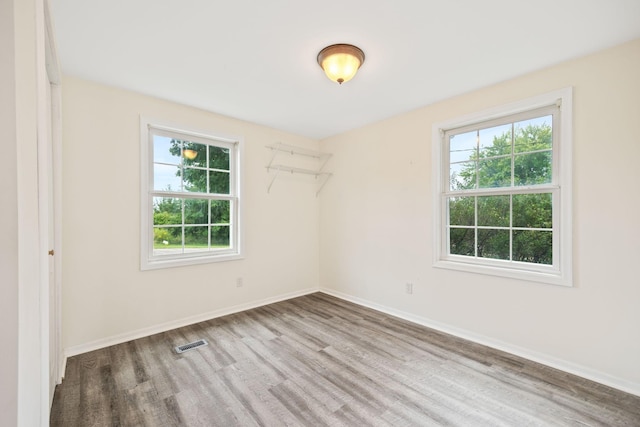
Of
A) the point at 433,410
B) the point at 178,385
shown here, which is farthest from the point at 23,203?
the point at 433,410

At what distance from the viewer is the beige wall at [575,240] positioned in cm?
202

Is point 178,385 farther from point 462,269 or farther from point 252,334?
point 462,269

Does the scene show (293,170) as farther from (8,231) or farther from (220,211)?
(8,231)

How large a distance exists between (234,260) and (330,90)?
2328 millimetres

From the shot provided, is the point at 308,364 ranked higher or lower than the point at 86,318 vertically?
lower

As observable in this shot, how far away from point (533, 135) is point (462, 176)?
2.28 ft

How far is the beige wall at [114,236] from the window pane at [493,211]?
278 cm

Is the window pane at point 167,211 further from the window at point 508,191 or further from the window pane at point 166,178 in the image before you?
the window at point 508,191

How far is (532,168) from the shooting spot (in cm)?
252

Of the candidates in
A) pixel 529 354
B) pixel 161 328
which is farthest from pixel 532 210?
pixel 161 328

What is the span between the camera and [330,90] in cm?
277

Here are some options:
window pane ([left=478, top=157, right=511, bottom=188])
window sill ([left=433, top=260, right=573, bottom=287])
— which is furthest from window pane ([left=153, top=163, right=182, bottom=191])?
window pane ([left=478, top=157, right=511, bottom=188])

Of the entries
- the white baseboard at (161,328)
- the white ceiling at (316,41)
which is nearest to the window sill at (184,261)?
the white baseboard at (161,328)

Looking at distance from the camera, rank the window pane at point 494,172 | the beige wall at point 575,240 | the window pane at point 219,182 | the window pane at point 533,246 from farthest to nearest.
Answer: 1. the window pane at point 219,182
2. the window pane at point 494,172
3. the window pane at point 533,246
4. the beige wall at point 575,240
